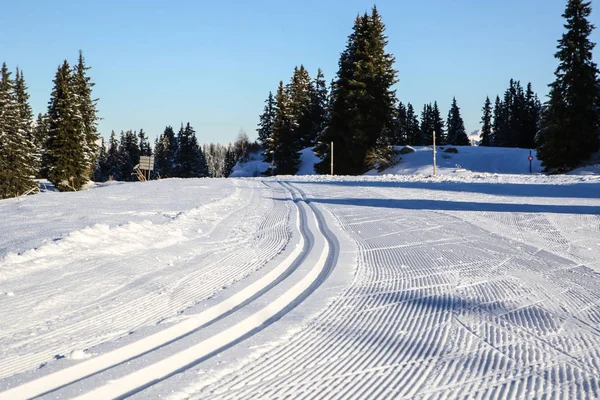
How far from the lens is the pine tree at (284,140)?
4909 centimetres

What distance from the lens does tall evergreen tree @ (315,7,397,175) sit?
34969 millimetres

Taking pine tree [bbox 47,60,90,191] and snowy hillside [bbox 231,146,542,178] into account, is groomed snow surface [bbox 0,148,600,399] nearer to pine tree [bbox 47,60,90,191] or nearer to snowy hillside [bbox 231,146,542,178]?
snowy hillside [bbox 231,146,542,178]

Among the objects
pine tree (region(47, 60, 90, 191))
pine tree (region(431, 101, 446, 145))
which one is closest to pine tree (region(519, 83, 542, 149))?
pine tree (region(431, 101, 446, 145))

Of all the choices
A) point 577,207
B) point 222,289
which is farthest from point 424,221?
point 222,289

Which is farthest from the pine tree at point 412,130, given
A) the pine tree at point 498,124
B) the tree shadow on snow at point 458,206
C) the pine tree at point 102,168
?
the tree shadow on snow at point 458,206

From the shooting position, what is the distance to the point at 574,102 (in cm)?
2803

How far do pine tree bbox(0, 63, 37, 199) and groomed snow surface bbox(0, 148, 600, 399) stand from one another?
1214 inches

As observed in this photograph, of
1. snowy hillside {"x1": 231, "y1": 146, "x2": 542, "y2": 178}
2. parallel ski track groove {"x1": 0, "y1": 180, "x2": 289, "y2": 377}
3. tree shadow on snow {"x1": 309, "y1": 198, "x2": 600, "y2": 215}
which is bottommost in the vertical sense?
parallel ski track groove {"x1": 0, "y1": 180, "x2": 289, "y2": 377}

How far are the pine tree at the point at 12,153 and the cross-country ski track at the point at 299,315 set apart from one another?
3197 centimetres

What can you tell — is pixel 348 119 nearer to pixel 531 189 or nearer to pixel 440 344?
pixel 531 189

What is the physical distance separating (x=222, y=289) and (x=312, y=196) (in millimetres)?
9740

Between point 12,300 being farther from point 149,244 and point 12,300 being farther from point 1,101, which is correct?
point 1,101

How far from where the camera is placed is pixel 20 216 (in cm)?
795

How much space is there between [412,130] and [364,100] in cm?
4011
